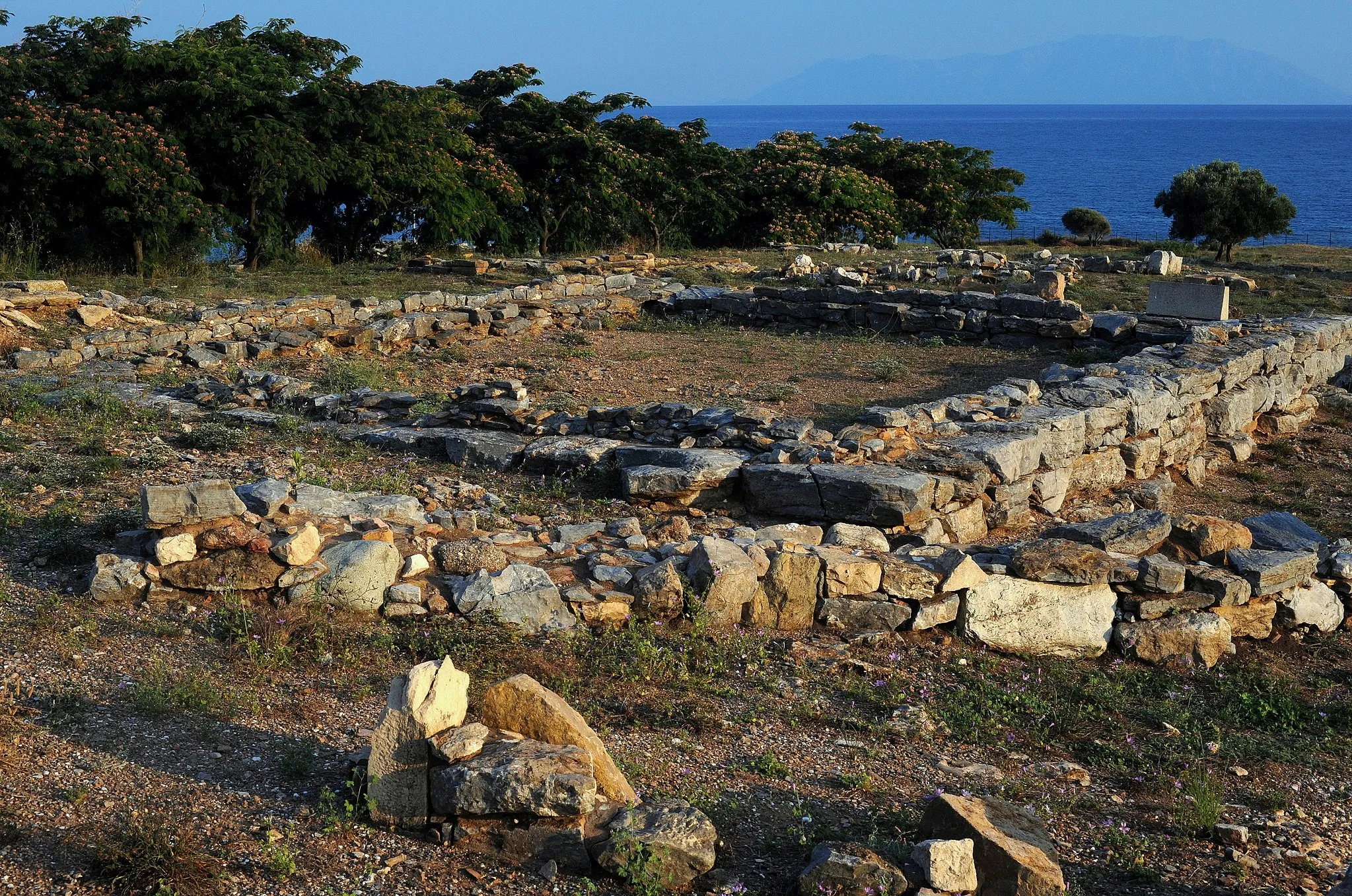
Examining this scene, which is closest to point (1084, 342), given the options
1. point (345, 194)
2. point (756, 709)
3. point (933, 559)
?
point (933, 559)

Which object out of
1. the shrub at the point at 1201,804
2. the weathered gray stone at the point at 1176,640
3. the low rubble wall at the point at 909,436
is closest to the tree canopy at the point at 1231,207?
the low rubble wall at the point at 909,436

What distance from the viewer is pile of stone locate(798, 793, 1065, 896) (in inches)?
142

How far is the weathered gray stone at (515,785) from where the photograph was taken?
3805mm

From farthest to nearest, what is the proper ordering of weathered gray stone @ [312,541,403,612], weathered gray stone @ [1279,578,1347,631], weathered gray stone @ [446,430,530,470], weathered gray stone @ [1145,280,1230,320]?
weathered gray stone @ [1145,280,1230,320] → weathered gray stone @ [446,430,530,470] → weathered gray stone @ [1279,578,1347,631] → weathered gray stone @ [312,541,403,612]

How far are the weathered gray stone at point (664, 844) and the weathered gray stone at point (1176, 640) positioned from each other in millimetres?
3249

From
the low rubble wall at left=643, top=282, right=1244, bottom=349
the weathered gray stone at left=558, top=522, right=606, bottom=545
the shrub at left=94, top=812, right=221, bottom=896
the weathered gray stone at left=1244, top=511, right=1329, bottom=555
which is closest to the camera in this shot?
the shrub at left=94, top=812, right=221, bottom=896

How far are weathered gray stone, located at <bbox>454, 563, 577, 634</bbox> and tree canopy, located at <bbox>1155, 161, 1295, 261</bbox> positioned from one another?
25.7 m

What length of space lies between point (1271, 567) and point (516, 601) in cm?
421

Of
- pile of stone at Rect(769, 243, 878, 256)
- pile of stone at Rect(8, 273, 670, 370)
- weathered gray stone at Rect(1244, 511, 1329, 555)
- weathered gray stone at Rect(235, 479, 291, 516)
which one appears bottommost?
weathered gray stone at Rect(1244, 511, 1329, 555)

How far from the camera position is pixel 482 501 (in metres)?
7.62

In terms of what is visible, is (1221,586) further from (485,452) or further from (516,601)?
(485,452)

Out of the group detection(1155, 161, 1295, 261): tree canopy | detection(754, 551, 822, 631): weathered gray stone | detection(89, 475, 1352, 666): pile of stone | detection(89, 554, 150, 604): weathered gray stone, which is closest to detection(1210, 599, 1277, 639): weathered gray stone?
detection(89, 475, 1352, 666): pile of stone

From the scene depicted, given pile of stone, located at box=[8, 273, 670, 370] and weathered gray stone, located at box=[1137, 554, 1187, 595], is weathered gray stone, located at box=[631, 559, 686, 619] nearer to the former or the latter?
weathered gray stone, located at box=[1137, 554, 1187, 595]

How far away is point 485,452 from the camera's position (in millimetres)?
8859
